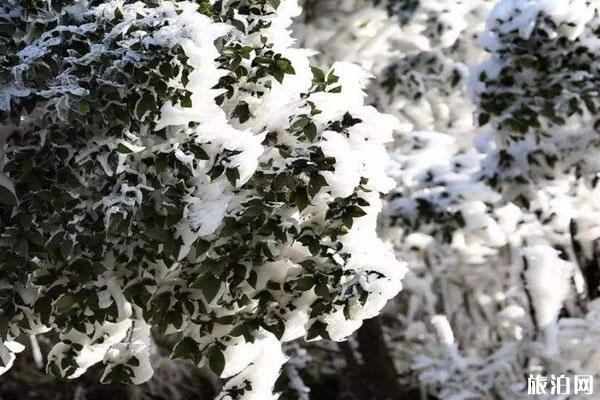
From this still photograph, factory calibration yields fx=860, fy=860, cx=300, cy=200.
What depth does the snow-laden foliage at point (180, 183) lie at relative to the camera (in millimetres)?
2447

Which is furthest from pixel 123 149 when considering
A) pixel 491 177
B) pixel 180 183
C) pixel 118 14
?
pixel 491 177

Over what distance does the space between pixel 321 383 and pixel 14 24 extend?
201 inches

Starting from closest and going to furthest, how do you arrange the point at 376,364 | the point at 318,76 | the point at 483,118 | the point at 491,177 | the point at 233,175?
the point at 233,175, the point at 318,76, the point at 483,118, the point at 491,177, the point at 376,364

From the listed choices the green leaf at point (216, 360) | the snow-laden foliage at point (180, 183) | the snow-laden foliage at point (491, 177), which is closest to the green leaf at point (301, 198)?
the snow-laden foliage at point (180, 183)

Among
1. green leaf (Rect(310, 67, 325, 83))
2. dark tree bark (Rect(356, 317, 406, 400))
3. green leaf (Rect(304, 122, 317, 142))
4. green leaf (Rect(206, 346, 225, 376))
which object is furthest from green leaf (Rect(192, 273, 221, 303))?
dark tree bark (Rect(356, 317, 406, 400))

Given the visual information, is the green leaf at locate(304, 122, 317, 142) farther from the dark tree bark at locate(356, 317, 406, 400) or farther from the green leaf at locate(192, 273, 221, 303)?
the dark tree bark at locate(356, 317, 406, 400)

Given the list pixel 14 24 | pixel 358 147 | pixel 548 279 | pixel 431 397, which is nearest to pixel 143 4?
pixel 14 24

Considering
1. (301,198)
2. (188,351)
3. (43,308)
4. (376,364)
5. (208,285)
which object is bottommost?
(376,364)

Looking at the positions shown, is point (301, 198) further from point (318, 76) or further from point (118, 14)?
point (118, 14)

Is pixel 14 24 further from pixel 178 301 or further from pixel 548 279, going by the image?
pixel 548 279

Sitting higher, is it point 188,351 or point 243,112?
point 243,112

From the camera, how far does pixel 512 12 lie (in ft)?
13.7

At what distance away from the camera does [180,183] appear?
8.13 ft

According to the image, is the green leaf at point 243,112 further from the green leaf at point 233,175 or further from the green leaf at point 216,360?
the green leaf at point 216,360
